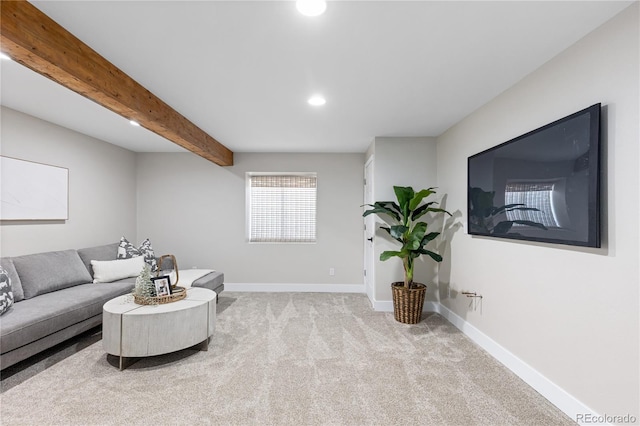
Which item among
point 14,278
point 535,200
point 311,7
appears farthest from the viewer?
point 14,278

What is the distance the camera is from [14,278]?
286 cm

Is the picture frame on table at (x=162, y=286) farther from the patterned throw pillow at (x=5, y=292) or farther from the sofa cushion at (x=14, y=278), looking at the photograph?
the sofa cushion at (x=14, y=278)

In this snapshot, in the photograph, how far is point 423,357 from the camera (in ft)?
9.04

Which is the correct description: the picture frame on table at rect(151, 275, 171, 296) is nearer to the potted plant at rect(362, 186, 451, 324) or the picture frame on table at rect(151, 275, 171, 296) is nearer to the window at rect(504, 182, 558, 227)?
the potted plant at rect(362, 186, 451, 324)

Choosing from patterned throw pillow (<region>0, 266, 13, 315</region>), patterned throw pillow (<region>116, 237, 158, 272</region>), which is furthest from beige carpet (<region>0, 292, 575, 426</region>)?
patterned throw pillow (<region>116, 237, 158, 272</region>)

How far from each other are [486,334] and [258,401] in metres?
2.15

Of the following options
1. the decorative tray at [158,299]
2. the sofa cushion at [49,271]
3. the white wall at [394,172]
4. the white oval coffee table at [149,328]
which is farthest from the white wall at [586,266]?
the sofa cushion at [49,271]

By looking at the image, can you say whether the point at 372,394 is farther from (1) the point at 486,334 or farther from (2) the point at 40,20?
(2) the point at 40,20

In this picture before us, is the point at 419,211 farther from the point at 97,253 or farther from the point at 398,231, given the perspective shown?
the point at 97,253

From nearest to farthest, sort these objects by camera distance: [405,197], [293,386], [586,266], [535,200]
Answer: [586,266] → [535,200] → [293,386] → [405,197]

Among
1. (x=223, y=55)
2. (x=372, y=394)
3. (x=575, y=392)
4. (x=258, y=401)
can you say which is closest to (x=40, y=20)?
(x=223, y=55)

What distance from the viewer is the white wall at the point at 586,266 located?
160 centimetres

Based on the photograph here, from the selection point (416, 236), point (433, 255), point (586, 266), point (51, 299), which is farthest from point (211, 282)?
point (586, 266)

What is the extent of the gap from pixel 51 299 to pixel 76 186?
1.74m
